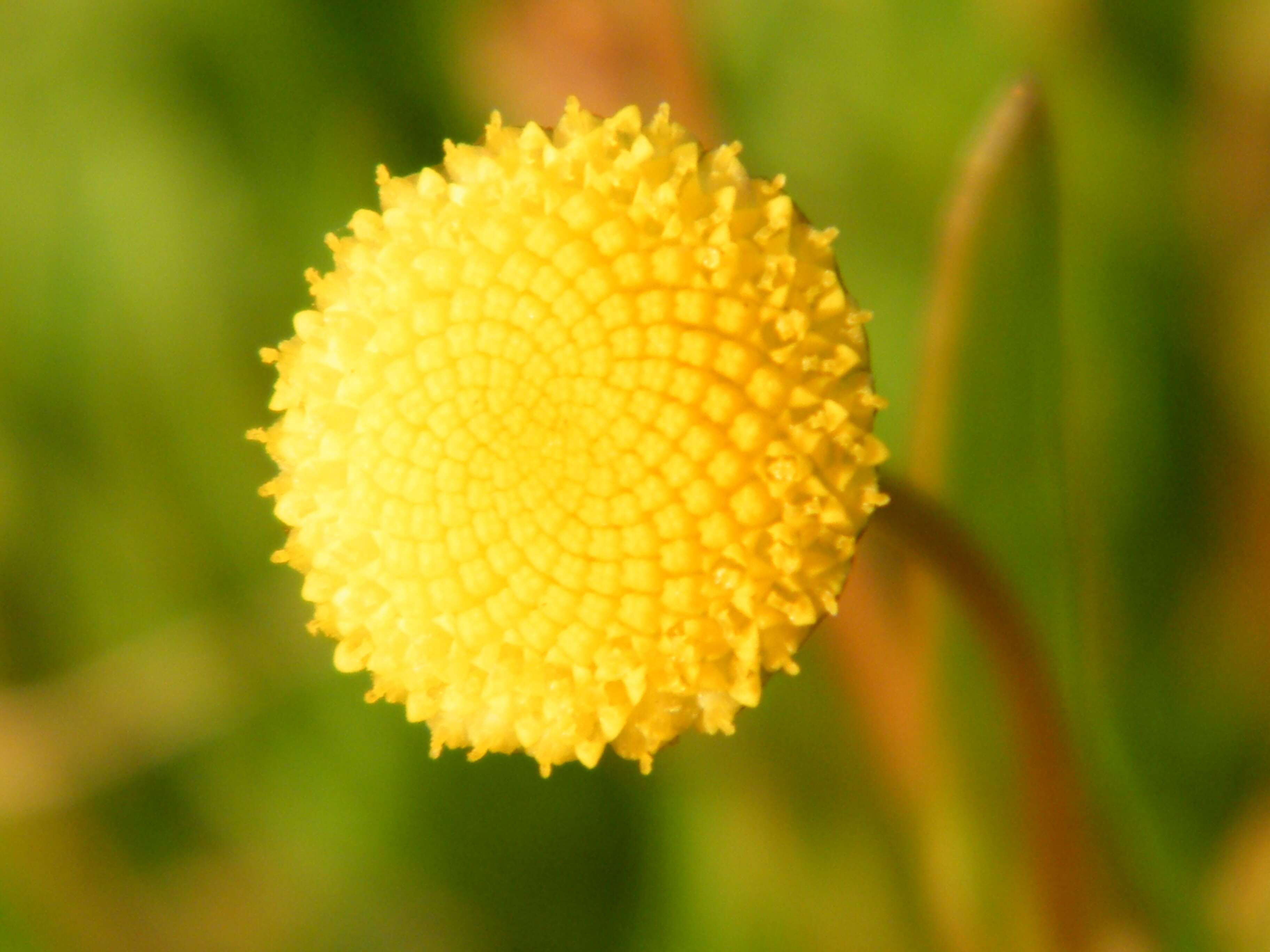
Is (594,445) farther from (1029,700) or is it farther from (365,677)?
(365,677)

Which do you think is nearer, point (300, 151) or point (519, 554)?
point (519, 554)

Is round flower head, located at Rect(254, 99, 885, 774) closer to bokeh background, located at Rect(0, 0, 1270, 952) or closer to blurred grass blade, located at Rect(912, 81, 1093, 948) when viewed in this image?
blurred grass blade, located at Rect(912, 81, 1093, 948)

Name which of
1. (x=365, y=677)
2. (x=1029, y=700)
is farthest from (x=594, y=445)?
(x=365, y=677)

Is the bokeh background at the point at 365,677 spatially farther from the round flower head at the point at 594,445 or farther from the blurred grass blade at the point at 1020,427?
the round flower head at the point at 594,445

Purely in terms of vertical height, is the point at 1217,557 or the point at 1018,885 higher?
the point at 1217,557

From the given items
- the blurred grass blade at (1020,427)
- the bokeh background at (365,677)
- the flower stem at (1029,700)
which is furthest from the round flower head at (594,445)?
the bokeh background at (365,677)

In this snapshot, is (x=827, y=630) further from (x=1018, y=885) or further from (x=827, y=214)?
(x=827, y=214)

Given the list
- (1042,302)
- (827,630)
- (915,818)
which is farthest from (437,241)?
(915,818)
